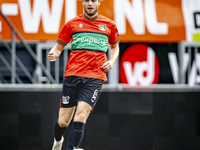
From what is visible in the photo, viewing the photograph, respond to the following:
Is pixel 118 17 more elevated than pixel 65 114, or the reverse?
pixel 118 17

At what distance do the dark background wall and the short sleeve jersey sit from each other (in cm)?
110

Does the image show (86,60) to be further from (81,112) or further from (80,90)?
(81,112)

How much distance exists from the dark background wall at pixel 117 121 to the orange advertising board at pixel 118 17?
4.32 meters

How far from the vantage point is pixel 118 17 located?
27.1 feet

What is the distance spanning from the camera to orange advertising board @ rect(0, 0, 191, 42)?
8.14m

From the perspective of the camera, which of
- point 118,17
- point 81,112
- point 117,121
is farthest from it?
point 118,17

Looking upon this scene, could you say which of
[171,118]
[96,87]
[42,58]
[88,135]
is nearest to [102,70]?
[96,87]

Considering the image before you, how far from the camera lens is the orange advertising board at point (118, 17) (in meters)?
8.14

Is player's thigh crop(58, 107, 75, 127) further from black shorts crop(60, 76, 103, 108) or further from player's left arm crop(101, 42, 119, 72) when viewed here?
player's left arm crop(101, 42, 119, 72)

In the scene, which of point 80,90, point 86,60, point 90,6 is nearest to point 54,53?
point 86,60

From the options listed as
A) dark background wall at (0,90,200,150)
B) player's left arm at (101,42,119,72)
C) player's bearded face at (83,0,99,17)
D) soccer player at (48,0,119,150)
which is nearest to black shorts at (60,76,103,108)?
soccer player at (48,0,119,150)

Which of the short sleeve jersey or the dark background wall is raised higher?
the short sleeve jersey

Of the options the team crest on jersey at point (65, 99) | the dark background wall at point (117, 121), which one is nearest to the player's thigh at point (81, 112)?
the team crest on jersey at point (65, 99)

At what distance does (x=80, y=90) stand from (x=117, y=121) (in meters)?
1.20
